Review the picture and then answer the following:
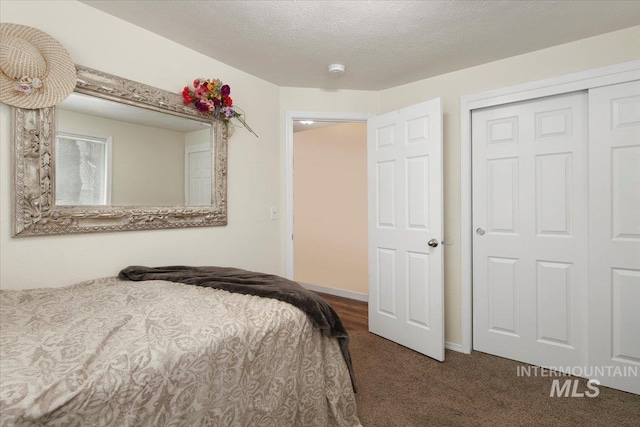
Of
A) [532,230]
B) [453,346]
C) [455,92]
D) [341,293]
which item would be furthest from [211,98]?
[341,293]

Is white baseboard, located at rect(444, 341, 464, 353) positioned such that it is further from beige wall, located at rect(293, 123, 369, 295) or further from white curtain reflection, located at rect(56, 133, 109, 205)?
white curtain reflection, located at rect(56, 133, 109, 205)

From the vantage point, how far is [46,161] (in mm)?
1619

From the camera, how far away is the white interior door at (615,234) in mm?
2043

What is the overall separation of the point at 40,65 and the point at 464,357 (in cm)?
324

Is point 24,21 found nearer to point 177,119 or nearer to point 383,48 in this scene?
point 177,119

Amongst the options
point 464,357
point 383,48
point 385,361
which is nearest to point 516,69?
point 383,48

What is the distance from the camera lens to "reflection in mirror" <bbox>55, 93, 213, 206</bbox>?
1.72 m

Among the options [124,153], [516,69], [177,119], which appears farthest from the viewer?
[516,69]

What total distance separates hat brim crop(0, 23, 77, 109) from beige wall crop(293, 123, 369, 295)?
3.19m

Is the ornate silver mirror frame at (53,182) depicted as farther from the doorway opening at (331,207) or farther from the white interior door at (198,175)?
the doorway opening at (331,207)

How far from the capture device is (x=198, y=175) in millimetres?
2340

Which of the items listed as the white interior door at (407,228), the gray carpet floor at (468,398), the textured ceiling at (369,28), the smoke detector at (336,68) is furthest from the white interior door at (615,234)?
the smoke detector at (336,68)

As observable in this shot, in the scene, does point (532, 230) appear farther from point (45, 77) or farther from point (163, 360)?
point (45, 77)

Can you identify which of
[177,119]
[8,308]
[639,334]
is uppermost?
[177,119]
